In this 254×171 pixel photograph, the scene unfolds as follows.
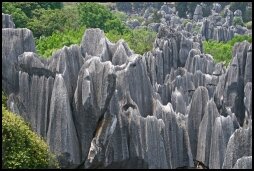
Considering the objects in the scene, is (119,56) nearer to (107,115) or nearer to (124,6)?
(107,115)

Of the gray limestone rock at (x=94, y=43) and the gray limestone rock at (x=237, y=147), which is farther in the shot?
the gray limestone rock at (x=94, y=43)

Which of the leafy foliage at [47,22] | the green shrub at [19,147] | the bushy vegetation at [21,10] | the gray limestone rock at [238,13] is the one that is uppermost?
the green shrub at [19,147]

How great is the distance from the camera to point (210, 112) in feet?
68.2

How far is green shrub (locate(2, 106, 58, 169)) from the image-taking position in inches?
601

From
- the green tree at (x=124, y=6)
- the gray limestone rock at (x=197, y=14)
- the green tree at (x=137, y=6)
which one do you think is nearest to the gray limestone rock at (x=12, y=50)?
the gray limestone rock at (x=197, y=14)

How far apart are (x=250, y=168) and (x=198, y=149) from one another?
24.3 ft

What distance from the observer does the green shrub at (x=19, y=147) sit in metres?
15.3

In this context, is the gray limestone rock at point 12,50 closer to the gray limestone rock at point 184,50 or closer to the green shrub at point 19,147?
the green shrub at point 19,147

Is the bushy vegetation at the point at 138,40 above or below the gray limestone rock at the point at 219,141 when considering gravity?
below

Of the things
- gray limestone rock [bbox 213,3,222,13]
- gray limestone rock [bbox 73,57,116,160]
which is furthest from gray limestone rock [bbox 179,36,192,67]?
gray limestone rock [bbox 213,3,222,13]

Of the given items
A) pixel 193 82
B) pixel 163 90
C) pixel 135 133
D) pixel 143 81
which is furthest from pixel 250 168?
pixel 193 82

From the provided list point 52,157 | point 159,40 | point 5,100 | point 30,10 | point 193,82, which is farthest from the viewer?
point 30,10

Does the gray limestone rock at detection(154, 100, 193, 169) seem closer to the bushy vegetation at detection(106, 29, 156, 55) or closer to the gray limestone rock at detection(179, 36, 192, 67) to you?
the gray limestone rock at detection(179, 36, 192, 67)

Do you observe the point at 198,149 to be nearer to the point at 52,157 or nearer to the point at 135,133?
the point at 135,133
